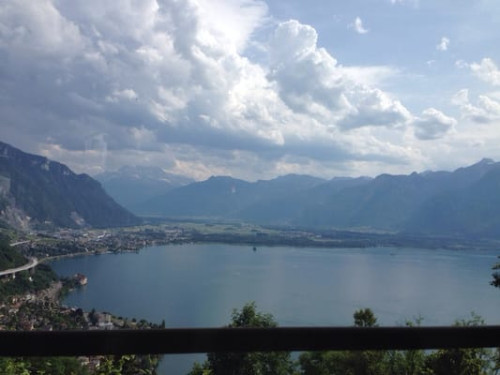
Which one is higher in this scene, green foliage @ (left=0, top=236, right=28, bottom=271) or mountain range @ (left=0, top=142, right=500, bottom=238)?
mountain range @ (left=0, top=142, right=500, bottom=238)

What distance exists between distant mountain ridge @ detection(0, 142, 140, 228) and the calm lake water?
59.3 feet

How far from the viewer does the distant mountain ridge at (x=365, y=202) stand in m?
61.0

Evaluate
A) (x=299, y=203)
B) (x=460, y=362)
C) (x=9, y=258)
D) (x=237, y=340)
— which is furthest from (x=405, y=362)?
(x=299, y=203)

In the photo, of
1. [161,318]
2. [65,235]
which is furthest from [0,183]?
[161,318]

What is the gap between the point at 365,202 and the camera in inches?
3418

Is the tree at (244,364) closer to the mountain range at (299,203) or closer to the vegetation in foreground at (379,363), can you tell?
the vegetation in foreground at (379,363)

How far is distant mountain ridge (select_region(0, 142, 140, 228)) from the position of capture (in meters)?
53.1

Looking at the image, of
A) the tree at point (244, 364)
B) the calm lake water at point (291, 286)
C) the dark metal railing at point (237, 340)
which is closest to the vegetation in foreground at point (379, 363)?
the tree at point (244, 364)

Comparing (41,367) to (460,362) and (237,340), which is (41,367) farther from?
(460,362)

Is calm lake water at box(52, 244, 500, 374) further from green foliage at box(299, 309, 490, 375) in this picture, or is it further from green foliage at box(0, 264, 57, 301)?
green foliage at box(299, 309, 490, 375)

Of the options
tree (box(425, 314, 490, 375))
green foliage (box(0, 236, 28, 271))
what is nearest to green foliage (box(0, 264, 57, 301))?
green foliage (box(0, 236, 28, 271))

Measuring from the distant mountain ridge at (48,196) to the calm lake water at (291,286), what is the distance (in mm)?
18084

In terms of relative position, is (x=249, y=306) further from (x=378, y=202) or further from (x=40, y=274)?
(x=378, y=202)

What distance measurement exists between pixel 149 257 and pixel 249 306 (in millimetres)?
35009
